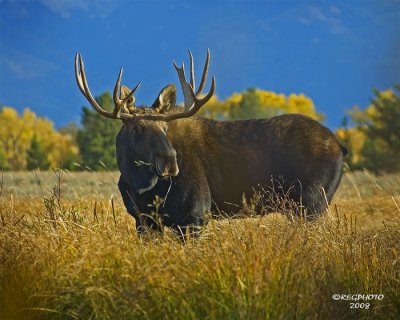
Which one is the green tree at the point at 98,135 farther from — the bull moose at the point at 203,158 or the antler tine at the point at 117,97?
the antler tine at the point at 117,97

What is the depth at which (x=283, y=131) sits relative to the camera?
695 cm

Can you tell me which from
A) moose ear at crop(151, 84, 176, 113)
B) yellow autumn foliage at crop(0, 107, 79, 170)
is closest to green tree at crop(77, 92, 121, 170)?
yellow autumn foliage at crop(0, 107, 79, 170)

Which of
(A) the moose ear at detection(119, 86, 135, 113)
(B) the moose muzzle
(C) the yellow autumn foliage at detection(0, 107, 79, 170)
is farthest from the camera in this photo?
(C) the yellow autumn foliage at detection(0, 107, 79, 170)

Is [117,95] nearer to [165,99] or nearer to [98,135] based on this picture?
[165,99]

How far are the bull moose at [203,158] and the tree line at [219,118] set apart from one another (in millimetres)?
6207

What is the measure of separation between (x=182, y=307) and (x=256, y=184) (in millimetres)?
2835

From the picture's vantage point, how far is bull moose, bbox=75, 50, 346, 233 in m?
6.08

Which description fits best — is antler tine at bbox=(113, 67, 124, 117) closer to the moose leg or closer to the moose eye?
the moose eye

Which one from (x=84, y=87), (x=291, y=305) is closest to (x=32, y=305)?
(x=291, y=305)

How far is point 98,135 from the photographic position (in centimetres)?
3669

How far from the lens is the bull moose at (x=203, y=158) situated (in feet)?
19.9

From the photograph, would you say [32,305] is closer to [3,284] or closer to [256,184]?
[3,284]

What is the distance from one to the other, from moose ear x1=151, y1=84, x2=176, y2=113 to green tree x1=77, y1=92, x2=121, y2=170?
93.8 feet

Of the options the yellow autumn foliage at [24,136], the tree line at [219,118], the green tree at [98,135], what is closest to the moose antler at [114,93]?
the tree line at [219,118]
